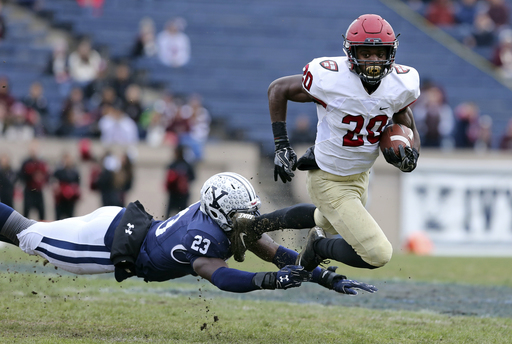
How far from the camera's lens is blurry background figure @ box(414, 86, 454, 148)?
40.2 ft

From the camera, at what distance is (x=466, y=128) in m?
12.7

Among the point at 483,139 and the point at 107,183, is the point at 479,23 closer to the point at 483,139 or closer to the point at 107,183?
the point at 483,139

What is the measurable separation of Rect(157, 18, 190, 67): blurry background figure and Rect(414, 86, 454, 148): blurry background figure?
4.81 metres

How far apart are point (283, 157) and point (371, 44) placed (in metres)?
0.93

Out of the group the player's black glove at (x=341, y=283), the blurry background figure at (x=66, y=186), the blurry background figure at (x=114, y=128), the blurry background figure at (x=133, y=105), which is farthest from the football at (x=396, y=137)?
the blurry background figure at (x=133, y=105)

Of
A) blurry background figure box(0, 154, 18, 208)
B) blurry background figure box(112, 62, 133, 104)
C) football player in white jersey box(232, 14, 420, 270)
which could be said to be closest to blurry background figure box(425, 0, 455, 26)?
blurry background figure box(112, 62, 133, 104)

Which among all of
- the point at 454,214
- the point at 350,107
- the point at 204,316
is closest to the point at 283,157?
the point at 350,107

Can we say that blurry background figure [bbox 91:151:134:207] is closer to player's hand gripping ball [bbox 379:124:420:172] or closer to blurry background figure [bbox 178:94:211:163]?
blurry background figure [bbox 178:94:211:163]

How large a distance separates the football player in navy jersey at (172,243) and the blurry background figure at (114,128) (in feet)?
21.3

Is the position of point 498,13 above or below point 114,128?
above

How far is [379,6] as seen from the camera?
15.8 m

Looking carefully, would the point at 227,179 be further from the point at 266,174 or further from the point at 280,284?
the point at 266,174

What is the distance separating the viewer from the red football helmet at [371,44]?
13.4ft

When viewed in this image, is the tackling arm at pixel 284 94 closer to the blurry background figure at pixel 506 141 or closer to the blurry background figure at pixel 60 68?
the blurry background figure at pixel 60 68
